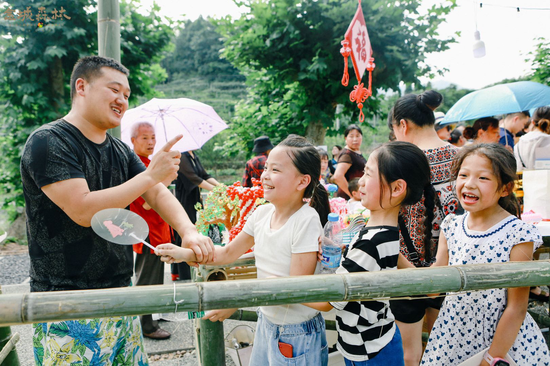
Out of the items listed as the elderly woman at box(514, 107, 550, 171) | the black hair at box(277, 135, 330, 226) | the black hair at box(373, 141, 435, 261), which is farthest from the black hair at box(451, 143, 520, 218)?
the elderly woman at box(514, 107, 550, 171)

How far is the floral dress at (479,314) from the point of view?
1508 millimetres

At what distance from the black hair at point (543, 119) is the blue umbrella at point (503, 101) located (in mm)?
286

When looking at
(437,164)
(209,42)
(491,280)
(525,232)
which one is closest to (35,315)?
(491,280)

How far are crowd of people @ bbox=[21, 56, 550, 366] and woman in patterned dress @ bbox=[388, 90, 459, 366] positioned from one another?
0.12 meters

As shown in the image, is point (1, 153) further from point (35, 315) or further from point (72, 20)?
point (35, 315)

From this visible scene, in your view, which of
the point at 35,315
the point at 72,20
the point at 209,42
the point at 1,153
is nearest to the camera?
the point at 35,315

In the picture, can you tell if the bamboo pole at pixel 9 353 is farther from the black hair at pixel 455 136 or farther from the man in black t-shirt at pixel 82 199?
the black hair at pixel 455 136

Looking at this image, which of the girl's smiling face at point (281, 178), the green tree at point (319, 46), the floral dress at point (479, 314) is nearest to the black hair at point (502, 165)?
the floral dress at point (479, 314)

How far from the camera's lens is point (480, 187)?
1.61 meters

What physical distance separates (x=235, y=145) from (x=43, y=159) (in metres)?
7.91

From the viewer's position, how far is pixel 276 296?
999mm

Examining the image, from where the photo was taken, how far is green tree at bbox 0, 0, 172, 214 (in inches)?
257

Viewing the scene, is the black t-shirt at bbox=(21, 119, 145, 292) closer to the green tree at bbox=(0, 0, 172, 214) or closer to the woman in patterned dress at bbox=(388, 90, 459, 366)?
the woman in patterned dress at bbox=(388, 90, 459, 366)

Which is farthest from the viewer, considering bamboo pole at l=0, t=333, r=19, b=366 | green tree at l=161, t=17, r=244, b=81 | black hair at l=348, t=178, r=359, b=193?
green tree at l=161, t=17, r=244, b=81
